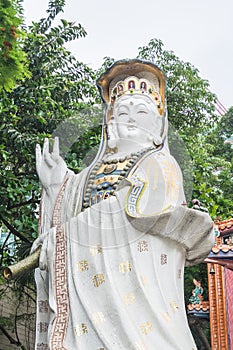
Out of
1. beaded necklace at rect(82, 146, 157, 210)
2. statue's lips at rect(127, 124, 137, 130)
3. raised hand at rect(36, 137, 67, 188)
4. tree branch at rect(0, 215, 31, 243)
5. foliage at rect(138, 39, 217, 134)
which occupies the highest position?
foliage at rect(138, 39, 217, 134)

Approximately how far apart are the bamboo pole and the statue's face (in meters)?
1.31

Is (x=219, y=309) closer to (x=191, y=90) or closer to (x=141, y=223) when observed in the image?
(x=141, y=223)

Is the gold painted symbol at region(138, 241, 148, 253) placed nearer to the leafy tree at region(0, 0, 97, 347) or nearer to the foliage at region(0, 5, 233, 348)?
the foliage at region(0, 5, 233, 348)

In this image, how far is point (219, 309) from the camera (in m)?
7.48

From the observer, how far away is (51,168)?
5289mm

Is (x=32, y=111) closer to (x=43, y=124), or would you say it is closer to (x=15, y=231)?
(x=43, y=124)

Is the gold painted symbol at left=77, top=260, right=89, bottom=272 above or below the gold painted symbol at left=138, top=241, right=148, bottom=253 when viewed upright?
below

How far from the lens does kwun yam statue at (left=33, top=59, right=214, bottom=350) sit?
A: 4266 mm

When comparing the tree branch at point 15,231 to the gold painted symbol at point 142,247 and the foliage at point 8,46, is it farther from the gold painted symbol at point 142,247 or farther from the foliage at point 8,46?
the gold painted symbol at point 142,247

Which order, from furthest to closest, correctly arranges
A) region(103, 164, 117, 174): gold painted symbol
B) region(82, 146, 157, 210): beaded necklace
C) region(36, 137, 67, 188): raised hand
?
region(36, 137, 67, 188): raised hand < region(103, 164, 117, 174): gold painted symbol < region(82, 146, 157, 210): beaded necklace

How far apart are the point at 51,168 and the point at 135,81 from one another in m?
1.10

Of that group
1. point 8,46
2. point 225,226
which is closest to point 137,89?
point 8,46

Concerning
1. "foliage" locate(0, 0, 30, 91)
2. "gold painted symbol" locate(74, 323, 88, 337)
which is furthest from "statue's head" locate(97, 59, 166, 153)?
"gold painted symbol" locate(74, 323, 88, 337)

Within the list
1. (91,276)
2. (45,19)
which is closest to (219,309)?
(91,276)
